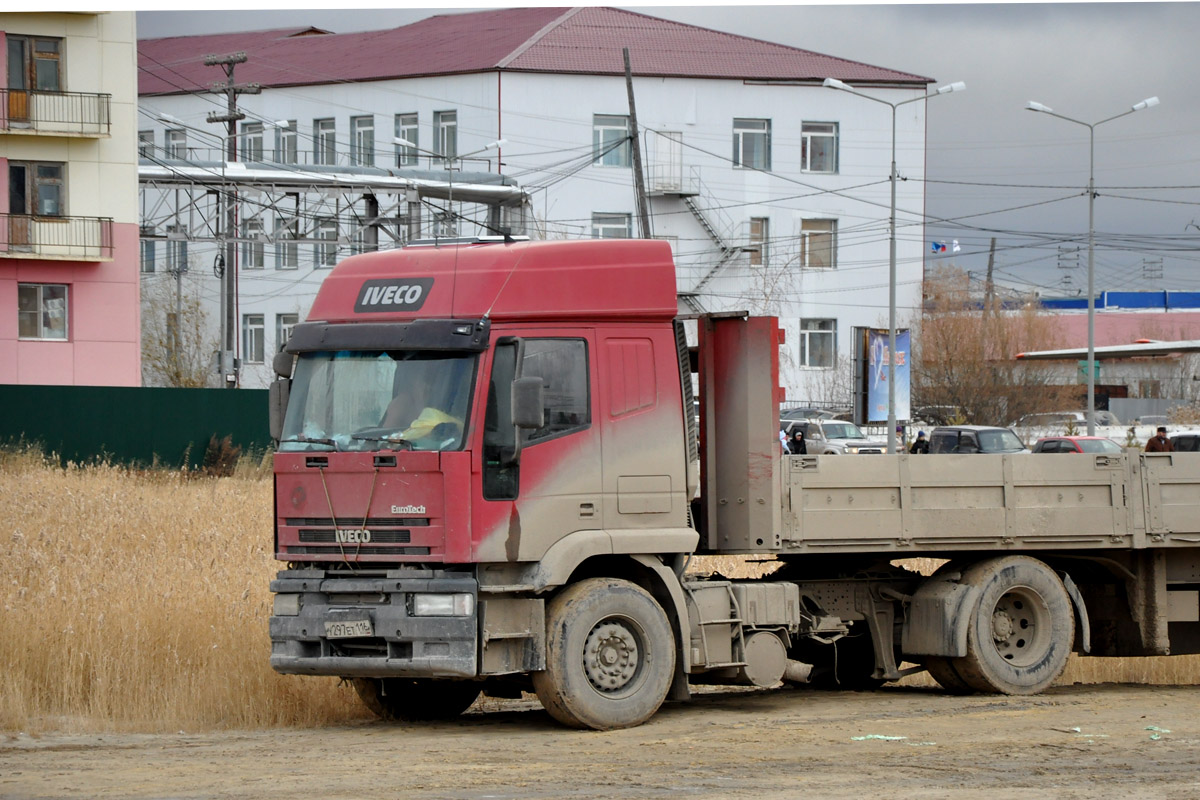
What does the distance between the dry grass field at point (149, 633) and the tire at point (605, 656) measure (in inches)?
85.6

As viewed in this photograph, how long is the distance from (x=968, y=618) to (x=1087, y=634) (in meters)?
1.19

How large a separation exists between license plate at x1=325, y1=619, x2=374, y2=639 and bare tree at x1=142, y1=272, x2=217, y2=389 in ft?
158

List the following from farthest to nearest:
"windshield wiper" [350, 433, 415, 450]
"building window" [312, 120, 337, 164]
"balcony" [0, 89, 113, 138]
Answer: "building window" [312, 120, 337, 164]
"balcony" [0, 89, 113, 138]
"windshield wiper" [350, 433, 415, 450]

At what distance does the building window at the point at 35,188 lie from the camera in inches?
1553

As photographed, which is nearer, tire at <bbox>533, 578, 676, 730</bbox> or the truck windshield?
the truck windshield

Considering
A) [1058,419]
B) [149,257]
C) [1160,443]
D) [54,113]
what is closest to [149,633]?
[1160,443]

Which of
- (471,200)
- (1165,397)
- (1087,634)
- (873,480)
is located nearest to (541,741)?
(873,480)

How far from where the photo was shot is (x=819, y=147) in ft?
192

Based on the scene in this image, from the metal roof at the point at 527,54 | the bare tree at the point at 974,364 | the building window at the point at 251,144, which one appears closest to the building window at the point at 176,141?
the metal roof at the point at 527,54

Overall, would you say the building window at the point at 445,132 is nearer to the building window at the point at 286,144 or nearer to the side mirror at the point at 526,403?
the building window at the point at 286,144

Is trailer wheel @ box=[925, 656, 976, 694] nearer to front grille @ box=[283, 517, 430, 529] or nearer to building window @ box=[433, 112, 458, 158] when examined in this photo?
front grille @ box=[283, 517, 430, 529]

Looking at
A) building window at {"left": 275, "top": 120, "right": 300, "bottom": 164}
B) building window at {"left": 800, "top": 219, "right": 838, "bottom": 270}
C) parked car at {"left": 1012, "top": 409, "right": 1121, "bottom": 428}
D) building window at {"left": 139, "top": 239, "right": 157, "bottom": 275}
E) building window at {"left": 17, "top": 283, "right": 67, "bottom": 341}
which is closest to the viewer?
building window at {"left": 17, "top": 283, "right": 67, "bottom": 341}

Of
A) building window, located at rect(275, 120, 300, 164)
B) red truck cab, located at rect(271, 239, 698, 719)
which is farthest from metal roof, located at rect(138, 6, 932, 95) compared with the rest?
red truck cab, located at rect(271, 239, 698, 719)

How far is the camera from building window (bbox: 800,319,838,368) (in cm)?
5891
